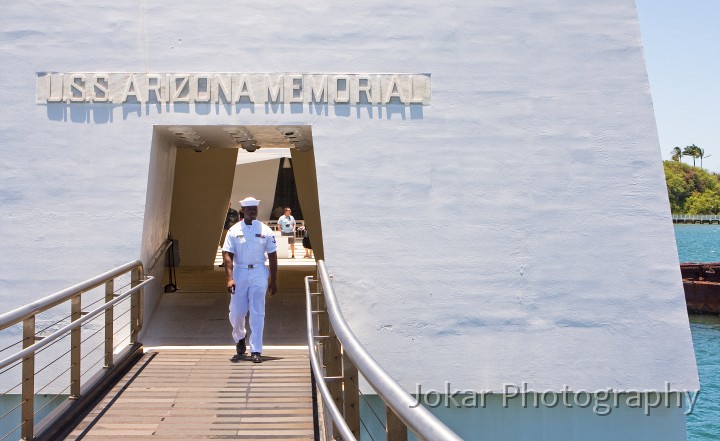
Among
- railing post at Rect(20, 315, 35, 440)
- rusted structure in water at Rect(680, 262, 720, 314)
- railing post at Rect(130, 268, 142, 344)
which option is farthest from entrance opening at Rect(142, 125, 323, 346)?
rusted structure in water at Rect(680, 262, 720, 314)

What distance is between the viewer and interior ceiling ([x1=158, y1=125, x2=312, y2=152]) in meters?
9.24

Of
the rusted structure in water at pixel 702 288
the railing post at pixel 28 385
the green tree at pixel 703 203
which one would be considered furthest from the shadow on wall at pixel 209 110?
the green tree at pixel 703 203

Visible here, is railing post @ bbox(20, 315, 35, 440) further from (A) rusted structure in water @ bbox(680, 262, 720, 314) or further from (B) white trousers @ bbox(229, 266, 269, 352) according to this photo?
(A) rusted structure in water @ bbox(680, 262, 720, 314)

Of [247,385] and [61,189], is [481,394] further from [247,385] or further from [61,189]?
[61,189]

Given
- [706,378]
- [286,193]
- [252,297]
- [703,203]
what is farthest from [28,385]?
[703,203]

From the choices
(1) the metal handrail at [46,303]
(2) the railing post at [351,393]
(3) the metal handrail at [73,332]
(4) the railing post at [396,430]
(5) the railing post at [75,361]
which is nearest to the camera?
(4) the railing post at [396,430]

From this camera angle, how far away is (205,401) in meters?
6.96

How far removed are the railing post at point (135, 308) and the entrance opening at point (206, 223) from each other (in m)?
0.51

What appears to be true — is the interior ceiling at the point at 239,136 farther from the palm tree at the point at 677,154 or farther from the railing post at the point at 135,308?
the palm tree at the point at 677,154

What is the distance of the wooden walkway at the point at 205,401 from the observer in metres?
6.08

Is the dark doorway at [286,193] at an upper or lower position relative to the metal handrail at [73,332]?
upper

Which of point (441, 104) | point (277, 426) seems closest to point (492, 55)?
point (441, 104)

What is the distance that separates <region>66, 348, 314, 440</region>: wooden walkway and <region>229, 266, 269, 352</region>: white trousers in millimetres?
356

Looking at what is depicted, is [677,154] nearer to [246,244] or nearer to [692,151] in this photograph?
[692,151]
